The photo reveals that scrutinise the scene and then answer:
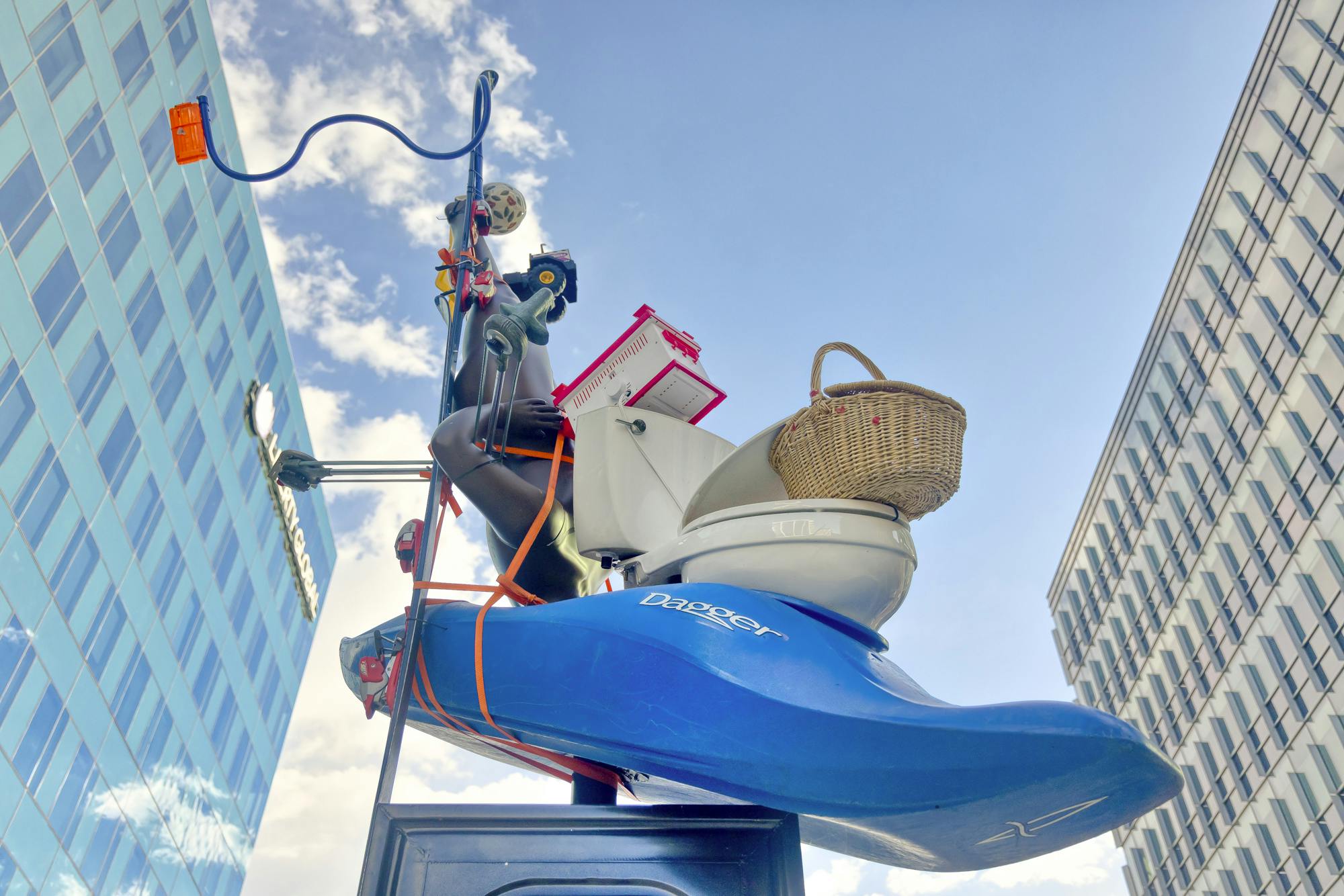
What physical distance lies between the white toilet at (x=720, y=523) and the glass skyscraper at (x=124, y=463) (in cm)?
1444

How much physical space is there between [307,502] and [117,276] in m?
11.7

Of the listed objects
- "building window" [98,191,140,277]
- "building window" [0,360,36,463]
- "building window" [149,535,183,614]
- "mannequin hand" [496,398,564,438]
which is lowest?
"mannequin hand" [496,398,564,438]

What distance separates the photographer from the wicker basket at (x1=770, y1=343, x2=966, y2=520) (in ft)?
9.90

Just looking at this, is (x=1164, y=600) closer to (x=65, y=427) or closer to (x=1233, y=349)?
(x=1233, y=349)

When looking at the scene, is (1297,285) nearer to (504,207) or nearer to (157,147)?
(504,207)

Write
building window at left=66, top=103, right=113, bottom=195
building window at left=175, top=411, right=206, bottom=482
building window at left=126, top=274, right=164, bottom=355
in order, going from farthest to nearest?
building window at left=175, top=411, right=206, bottom=482, building window at left=126, top=274, right=164, bottom=355, building window at left=66, top=103, right=113, bottom=195

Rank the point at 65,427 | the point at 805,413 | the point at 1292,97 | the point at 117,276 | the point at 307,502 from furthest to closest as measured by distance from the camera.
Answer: the point at 307,502, the point at 1292,97, the point at 117,276, the point at 65,427, the point at 805,413

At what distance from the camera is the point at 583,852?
2.61 m

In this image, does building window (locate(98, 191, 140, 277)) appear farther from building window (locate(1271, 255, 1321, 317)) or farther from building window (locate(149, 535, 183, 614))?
building window (locate(1271, 255, 1321, 317))

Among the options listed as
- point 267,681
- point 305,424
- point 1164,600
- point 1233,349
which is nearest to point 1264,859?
point 1164,600

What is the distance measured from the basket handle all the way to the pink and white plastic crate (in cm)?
70

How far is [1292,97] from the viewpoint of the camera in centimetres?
2272

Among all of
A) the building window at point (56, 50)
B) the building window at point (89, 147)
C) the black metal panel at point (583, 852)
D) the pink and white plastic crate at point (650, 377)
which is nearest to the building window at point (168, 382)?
the building window at point (89, 147)

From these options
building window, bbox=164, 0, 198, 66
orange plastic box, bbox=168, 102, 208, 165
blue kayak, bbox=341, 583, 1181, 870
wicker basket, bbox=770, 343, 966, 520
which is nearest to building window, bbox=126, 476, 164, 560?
building window, bbox=164, 0, 198, 66
